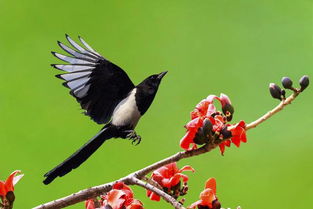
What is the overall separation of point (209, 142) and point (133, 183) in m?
0.15

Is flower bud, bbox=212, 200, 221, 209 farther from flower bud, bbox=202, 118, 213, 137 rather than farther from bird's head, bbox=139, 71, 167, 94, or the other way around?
bird's head, bbox=139, 71, 167, 94

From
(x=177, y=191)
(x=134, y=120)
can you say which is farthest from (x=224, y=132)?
(x=134, y=120)

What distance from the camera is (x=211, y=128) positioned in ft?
2.70

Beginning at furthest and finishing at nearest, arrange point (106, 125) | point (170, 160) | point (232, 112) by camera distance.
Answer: point (106, 125) < point (232, 112) < point (170, 160)

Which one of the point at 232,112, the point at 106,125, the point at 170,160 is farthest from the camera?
the point at 106,125

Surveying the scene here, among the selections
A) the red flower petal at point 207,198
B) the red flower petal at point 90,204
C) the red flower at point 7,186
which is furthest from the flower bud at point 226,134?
the red flower at point 7,186

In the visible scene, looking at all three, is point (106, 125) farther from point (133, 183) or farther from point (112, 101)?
point (133, 183)

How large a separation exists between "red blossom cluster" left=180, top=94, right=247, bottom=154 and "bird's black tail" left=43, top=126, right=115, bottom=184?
29 cm

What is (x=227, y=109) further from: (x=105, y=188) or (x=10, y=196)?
(x=10, y=196)

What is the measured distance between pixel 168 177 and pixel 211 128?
0.16m

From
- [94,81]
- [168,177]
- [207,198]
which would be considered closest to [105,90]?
[94,81]

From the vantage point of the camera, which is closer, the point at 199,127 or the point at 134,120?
the point at 199,127

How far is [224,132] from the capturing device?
32.9 inches

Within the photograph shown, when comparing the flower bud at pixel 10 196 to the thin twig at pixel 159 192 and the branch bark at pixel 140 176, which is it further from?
the thin twig at pixel 159 192
